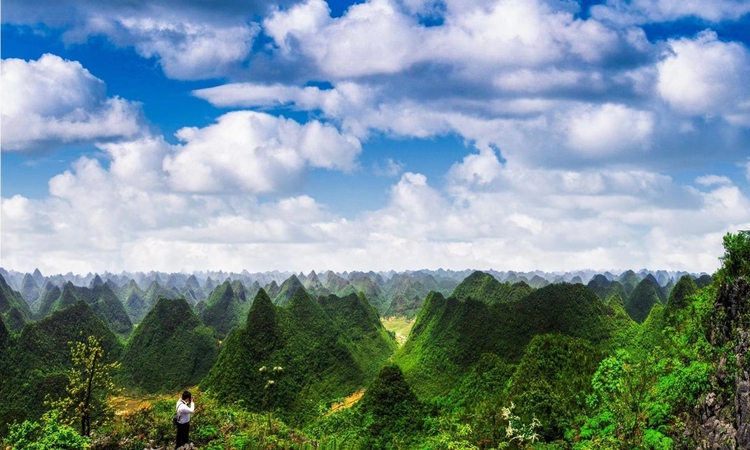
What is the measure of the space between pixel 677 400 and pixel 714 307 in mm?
6000

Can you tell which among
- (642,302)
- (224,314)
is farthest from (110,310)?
(642,302)

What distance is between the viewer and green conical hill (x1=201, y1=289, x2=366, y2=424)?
61.7 m

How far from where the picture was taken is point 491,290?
115 metres

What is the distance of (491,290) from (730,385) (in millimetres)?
94194

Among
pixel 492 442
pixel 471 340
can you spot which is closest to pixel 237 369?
pixel 471 340

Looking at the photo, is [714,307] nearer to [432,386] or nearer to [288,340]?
[432,386]

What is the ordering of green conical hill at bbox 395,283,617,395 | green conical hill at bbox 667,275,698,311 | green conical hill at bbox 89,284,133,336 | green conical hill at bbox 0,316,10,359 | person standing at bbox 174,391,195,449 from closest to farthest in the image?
person standing at bbox 174,391,195,449, green conical hill at bbox 395,283,617,395, green conical hill at bbox 667,275,698,311, green conical hill at bbox 0,316,10,359, green conical hill at bbox 89,284,133,336

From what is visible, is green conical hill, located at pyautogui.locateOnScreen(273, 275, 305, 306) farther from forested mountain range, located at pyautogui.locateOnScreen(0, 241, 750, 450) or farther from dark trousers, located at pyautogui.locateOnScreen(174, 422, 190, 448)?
dark trousers, located at pyautogui.locateOnScreen(174, 422, 190, 448)

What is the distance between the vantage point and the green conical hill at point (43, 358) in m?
63.0

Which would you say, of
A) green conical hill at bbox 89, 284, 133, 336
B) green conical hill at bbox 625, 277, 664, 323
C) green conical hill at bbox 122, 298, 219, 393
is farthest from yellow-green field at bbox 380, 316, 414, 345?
green conical hill at bbox 89, 284, 133, 336

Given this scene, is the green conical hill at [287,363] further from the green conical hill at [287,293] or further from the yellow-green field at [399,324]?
the green conical hill at [287,293]

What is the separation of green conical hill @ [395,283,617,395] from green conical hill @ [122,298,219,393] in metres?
39.4

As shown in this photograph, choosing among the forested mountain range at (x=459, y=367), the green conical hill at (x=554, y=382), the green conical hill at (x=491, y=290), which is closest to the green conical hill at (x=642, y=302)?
the forested mountain range at (x=459, y=367)

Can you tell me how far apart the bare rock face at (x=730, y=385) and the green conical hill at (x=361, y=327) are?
67341mm
